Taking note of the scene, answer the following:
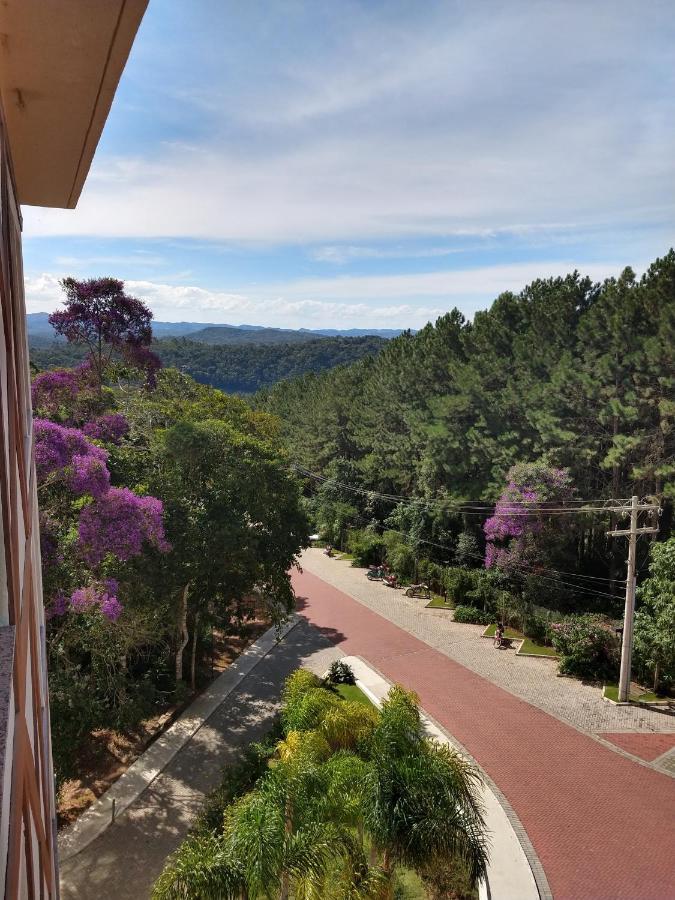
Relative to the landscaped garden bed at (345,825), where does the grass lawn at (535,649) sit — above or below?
below

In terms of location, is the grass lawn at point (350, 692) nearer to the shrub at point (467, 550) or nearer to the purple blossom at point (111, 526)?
the purple blossom at point (111, 526)

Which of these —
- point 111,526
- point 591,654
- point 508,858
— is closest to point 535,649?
point 591,654

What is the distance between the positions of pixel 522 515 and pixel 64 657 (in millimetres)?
14501

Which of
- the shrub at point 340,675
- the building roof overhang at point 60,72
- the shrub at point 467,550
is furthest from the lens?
the shrub at point 467,550

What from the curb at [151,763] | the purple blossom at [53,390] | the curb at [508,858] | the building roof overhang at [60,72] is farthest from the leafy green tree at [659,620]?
the building roof overhang at [60,72]

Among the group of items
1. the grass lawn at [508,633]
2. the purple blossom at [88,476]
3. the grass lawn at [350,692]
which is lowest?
the grass lawn at [508,633]

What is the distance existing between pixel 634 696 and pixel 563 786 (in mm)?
4889

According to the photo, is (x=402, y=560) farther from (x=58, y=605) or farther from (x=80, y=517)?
(x=58, y=605)

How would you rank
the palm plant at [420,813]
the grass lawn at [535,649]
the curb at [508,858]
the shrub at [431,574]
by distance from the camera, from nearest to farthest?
1. the palm plant at [420,813]
2. the curb at [508,858]
3. the grass lawn at [535,649]
4. the shrub at [431,574]

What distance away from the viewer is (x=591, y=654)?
15.8 m

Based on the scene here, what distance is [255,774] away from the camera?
10320 mm

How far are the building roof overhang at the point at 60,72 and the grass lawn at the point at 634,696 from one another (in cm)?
1586

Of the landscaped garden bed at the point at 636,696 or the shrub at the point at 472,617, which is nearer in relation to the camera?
the landscaped garden bed at the point at 636,696

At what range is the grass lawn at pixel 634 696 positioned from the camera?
14588 mm
